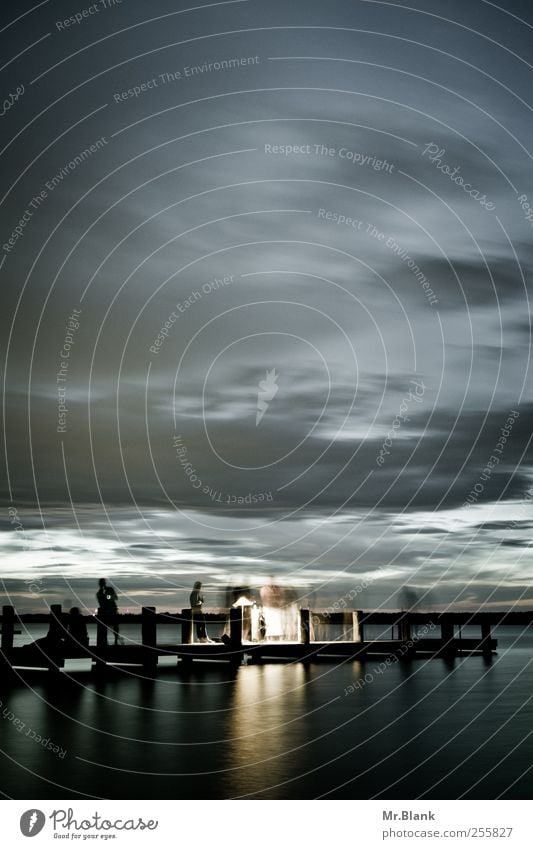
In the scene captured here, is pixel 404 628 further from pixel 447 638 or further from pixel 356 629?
pixel 356 629

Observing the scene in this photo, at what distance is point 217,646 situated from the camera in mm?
34094

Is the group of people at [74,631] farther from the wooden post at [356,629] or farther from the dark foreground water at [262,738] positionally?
the wooden post at [356,629]

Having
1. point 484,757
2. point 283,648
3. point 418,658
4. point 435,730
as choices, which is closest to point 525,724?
point 435,730

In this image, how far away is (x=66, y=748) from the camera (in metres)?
15.5

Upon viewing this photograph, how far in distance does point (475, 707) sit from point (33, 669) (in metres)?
12.7

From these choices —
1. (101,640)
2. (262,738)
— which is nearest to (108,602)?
(101,640)

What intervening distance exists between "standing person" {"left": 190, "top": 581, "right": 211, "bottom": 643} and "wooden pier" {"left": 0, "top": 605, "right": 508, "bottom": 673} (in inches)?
12.9

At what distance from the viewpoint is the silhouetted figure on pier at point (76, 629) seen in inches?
1101

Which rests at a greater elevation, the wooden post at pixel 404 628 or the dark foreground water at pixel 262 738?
the wooden post at pixel 404 628

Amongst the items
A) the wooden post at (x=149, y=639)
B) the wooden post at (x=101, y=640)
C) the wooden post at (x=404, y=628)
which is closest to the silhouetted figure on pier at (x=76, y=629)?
the wooden post at (x=101, y=640)

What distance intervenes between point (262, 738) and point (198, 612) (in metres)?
18.2

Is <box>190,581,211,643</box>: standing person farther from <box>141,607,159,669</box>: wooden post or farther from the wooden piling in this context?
<box>141,607,159,669</box>: wooden post

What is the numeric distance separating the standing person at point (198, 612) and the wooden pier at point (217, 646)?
0.33 m
